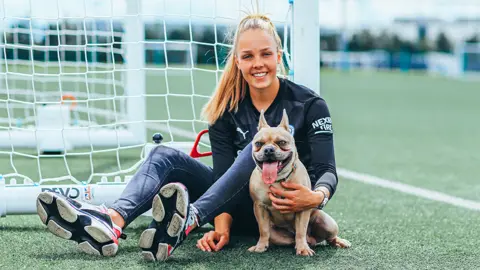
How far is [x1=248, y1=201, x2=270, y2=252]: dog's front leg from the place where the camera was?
353 cm

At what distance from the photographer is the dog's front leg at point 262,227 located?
11.6ft

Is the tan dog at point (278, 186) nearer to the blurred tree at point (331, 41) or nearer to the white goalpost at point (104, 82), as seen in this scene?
the white goalpost at point (104, 82)

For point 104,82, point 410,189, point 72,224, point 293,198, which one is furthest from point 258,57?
point 104,82

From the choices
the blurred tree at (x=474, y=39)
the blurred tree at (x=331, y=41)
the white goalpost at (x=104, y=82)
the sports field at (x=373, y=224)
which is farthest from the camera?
the blurred tree at (x=331, y=41)

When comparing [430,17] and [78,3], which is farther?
[430,17]

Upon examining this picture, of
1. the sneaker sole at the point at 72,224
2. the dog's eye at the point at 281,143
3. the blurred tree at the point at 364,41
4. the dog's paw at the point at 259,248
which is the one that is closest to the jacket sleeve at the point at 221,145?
the dog's paw at the point at 259,248

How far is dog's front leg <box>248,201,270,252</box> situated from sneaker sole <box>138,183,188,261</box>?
1.34 feet

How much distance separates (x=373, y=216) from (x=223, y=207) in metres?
1.33

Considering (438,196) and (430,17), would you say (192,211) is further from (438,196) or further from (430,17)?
(430,17)

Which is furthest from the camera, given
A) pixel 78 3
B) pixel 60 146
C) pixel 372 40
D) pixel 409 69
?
pixel 372 40

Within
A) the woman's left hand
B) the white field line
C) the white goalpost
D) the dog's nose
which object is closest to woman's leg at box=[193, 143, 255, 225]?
the woman's left hand

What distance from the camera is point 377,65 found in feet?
128

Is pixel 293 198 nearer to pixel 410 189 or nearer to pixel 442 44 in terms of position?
pixel 410 189

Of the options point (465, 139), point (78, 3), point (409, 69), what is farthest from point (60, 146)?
point (409, 69)
